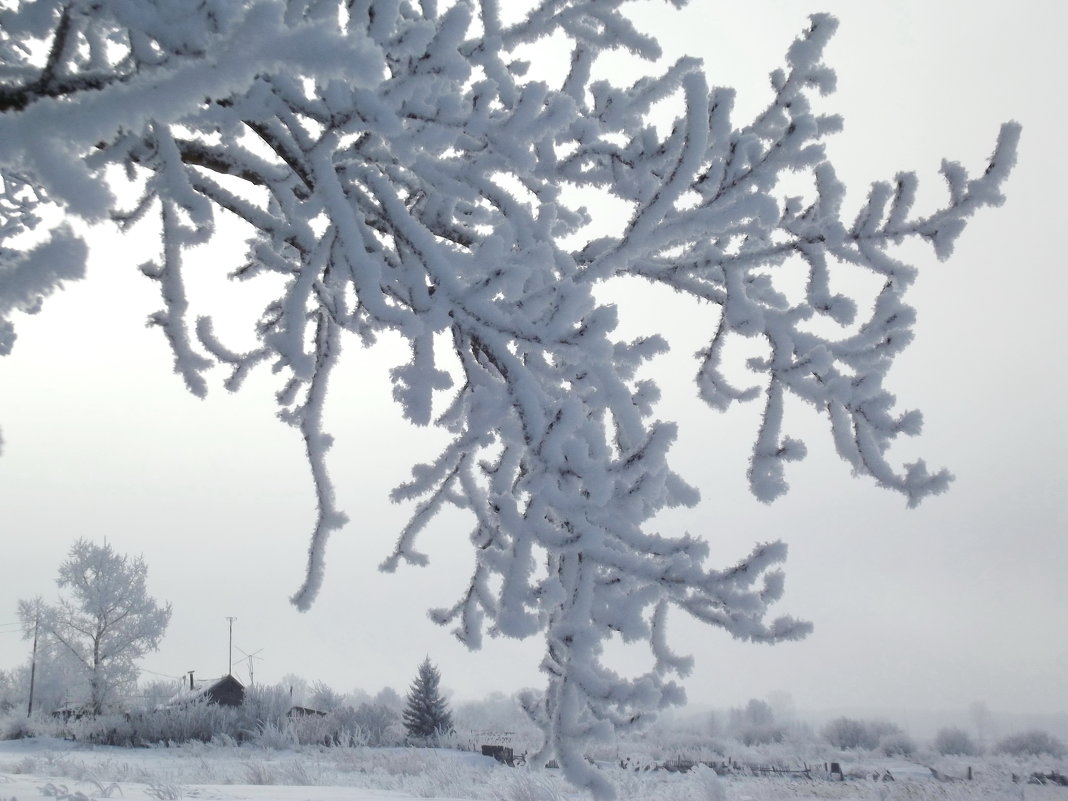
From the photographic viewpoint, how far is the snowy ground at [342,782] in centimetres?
610

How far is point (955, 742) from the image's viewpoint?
114ft

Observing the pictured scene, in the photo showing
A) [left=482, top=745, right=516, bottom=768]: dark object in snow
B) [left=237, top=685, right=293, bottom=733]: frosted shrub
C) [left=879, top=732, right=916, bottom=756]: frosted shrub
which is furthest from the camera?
[left=879, top=732, right=916, bottom=756]: frosted shrub

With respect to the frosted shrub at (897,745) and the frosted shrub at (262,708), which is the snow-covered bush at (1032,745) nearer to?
the frosted shrub at (897,745)

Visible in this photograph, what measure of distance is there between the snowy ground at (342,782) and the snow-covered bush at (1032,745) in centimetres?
2096

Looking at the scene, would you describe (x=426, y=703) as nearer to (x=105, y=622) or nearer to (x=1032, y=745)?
(x=105, y=622)

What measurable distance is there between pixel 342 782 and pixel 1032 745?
35217 mm

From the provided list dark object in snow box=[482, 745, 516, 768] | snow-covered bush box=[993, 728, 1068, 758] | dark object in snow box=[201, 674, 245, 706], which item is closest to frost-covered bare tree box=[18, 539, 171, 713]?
dark object in snow box=[201, 674, 245, 706]

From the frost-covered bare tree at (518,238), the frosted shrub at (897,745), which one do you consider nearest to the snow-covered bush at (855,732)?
the frosted shrub at (897,745)

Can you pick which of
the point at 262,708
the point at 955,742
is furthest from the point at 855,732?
the point at 262,708

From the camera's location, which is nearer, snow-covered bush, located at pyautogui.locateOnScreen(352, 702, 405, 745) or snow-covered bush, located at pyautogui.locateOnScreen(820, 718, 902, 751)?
snow-covered bush, located at pyautogui.locateOnScreen(352, 702, 405, 745)

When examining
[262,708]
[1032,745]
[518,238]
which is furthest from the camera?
[1032,745]

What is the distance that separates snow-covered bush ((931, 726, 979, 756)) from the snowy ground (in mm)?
20200

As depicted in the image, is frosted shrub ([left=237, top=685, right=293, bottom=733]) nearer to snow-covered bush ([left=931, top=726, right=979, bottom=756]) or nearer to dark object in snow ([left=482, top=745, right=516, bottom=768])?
dark object in snow ([left=482, top=745, right=516, bottom=768])

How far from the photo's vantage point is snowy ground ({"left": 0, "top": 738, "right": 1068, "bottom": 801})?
20.0 ft
